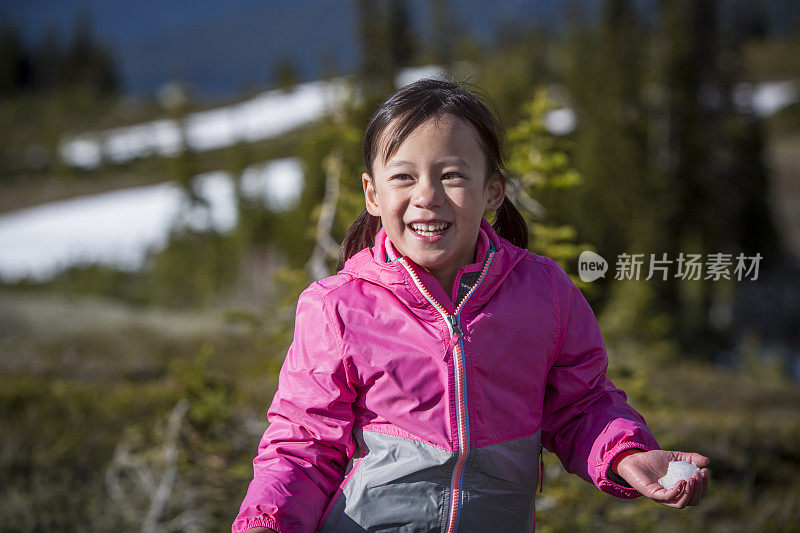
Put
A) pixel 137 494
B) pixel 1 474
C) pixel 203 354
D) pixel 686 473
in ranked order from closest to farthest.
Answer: pixel 686 473 < pixel 203 354 < pixel 137 494 < pixel 1 474

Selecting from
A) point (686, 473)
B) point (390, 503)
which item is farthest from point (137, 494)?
point (686, 473)

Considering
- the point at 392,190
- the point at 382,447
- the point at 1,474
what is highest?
the point at 392,190

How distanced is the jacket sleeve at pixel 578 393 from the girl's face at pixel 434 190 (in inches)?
13.9

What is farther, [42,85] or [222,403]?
[42,85]

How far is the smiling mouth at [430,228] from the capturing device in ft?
6.16

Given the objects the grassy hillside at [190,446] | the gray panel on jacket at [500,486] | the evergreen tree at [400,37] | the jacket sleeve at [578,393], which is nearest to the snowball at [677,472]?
the jacket sleeve at [578,393]

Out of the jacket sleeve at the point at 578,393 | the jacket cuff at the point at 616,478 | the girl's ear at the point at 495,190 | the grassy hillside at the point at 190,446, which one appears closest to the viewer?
the jacket cuff at the point at 616,478

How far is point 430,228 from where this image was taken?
1880 millimetres

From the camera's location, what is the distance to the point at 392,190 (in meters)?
1.90

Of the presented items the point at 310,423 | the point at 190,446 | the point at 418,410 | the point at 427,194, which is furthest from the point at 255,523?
the point at 190,446

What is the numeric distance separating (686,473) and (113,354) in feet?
46.2

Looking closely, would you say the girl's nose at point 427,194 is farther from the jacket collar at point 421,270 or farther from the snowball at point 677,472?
the snowball at point 677,472

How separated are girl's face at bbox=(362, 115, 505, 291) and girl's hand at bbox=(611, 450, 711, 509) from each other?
69 centimetres

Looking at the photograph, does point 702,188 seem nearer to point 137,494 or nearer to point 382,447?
point 137,494
